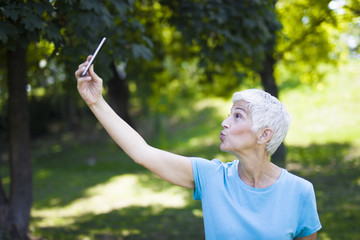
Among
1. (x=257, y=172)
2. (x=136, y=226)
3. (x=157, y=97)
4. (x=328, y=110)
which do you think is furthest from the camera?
(x=328, y=110)

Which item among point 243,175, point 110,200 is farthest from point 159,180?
point 243,175

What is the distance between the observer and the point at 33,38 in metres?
3.33

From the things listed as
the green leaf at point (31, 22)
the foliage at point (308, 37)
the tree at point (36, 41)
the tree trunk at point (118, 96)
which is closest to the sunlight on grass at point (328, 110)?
the foliage at point (308, 37)

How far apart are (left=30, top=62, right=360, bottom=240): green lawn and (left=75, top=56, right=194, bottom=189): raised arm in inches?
170

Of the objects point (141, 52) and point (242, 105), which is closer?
point (242, 105)

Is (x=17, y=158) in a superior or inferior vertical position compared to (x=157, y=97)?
inferior

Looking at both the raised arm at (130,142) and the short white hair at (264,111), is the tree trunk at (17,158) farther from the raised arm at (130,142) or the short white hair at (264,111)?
the short white hair at (264,111)

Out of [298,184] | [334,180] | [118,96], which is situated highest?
[118,96]

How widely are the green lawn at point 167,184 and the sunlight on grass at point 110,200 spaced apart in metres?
0.02

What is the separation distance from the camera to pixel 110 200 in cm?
918

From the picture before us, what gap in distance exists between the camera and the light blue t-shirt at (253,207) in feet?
5.55

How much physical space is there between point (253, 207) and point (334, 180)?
7.85 m

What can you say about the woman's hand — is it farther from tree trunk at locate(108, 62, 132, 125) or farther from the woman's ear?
tree trunk at locate(108, 62, 132, 125)

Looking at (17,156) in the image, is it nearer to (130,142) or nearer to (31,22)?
(31,22)
